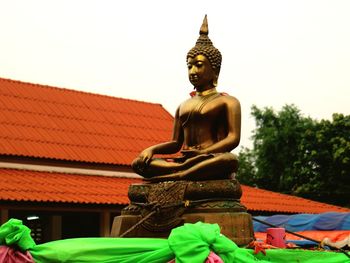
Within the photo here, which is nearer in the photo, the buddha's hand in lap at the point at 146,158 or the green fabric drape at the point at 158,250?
the green fabric drape at the point at 158,250

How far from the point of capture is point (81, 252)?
596cm

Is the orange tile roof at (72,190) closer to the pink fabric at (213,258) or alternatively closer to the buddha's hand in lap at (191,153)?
the buddha's hand in lap at (191,153)

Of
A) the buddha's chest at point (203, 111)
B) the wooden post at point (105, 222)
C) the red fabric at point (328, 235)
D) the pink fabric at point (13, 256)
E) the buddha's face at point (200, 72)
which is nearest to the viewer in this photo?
the pink fabric at point (13, 256)

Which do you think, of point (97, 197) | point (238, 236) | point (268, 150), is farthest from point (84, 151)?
point (268, 150)

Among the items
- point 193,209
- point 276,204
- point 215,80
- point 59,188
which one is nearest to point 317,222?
point 276,204

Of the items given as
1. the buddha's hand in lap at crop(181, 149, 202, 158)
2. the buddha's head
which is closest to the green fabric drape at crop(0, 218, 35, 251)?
the buddha's hand in lap at crop(181, 149, 202, 158)

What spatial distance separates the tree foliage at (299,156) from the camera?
29.9m

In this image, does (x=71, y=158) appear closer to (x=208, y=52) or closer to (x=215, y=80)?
(x=215, y=80)

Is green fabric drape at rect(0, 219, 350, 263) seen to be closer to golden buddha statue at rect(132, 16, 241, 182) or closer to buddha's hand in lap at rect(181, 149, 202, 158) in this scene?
golden buddha statue at rect(132, 16, 241, 182)

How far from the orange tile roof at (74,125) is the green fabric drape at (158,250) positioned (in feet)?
36.2

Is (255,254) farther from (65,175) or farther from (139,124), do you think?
(139,124)

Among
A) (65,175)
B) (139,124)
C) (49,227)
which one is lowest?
(49,227)

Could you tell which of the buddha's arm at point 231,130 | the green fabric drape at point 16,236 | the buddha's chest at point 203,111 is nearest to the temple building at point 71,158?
the buddha's chest at point 203,111

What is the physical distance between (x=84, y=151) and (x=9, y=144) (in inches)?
81.9
